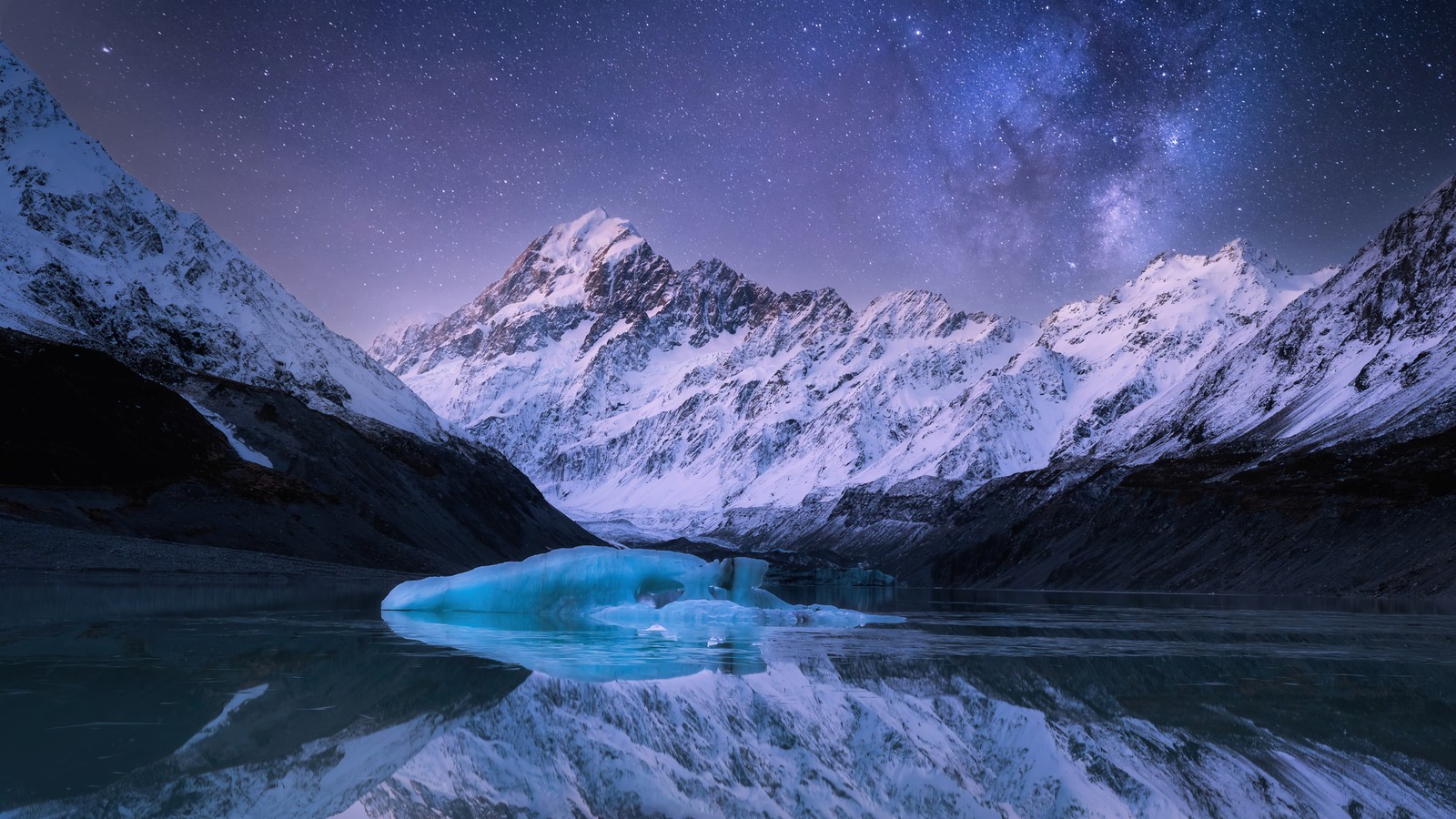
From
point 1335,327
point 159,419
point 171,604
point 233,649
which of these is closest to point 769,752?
point 233,649

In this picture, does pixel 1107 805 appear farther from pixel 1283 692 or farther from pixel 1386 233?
pixel 1386 233

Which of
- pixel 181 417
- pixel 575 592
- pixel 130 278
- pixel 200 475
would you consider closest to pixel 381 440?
pixel 130 278

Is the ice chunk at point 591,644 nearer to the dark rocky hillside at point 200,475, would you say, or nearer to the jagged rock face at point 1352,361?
the dark rocky hillside at point 200,475

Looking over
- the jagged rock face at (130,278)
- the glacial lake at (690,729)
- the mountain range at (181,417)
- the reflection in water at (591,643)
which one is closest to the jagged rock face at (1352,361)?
→ the mountain range at (181,417)

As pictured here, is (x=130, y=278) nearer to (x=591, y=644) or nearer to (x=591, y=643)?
(x=591, y=643)

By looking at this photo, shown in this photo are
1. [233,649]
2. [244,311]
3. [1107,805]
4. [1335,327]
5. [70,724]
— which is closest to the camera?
[1107,805]
